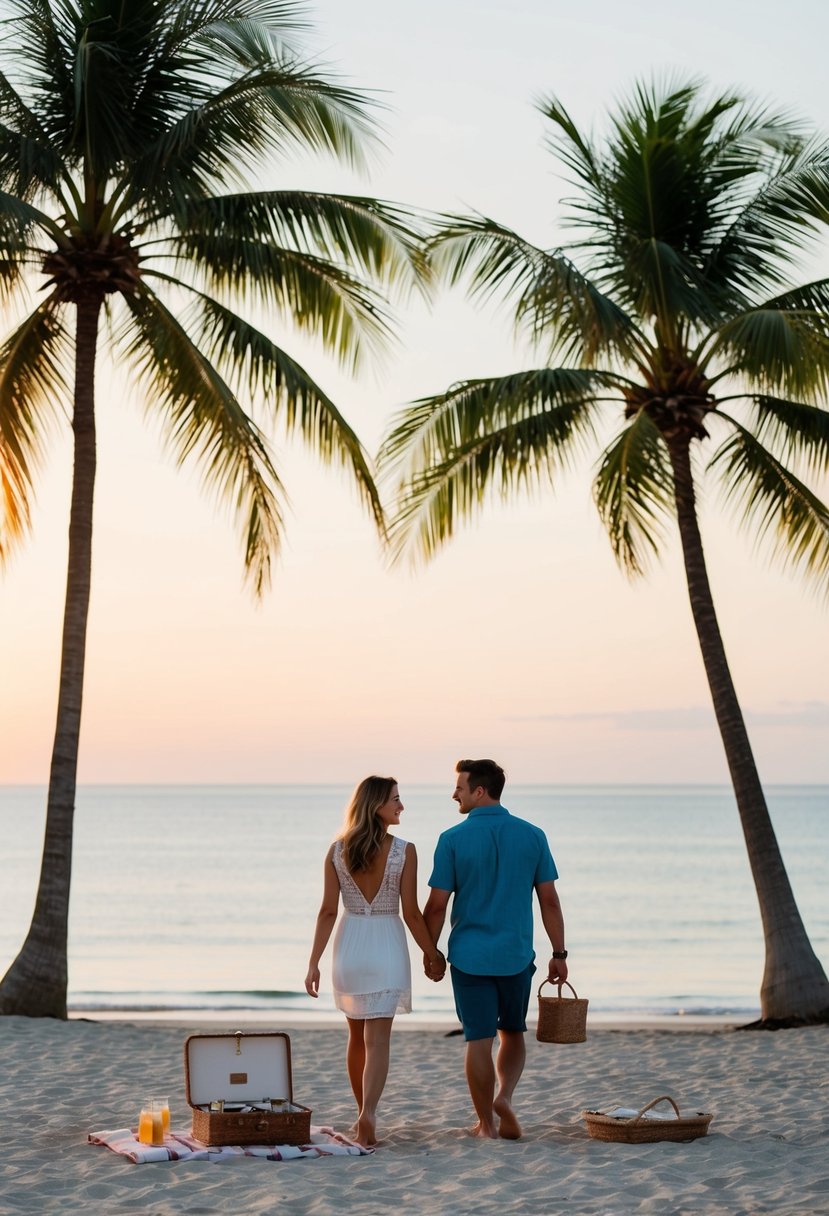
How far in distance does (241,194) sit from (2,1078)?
641cm

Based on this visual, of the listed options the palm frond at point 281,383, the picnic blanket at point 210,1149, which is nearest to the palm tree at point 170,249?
the palm frond at point 281,383

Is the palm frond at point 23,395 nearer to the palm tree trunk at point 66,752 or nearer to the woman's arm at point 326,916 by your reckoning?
the palm tree trunk at point 66,752

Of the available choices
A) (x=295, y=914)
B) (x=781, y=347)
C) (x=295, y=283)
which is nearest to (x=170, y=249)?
A: (x=295, y=283)

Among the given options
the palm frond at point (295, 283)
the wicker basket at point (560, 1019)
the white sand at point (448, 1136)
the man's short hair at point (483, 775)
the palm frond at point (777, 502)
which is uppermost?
the palm frond at point (295, 283)

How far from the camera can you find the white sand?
494 centimetres

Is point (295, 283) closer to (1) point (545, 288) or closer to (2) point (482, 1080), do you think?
(1) point (545, 288)

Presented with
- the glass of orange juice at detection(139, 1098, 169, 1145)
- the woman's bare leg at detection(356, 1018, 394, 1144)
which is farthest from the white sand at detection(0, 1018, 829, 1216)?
the woman's bare leg at detection(356, 1018, 394, 1144)

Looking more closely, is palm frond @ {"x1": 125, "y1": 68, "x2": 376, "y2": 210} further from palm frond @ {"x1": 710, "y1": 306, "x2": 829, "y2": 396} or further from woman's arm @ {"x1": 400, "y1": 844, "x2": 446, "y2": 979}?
woman's arm @ {"x1": 400, "y1": 844, "x2": 446, "y2": 979}

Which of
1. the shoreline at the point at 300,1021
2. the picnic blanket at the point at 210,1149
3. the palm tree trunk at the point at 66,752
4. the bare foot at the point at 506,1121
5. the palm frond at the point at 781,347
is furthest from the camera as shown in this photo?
the shoreline at the point at 300,1021

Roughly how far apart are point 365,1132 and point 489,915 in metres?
1.10

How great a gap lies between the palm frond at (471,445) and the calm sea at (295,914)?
4772 millimetres

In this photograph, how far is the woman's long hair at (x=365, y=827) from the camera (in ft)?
18.9

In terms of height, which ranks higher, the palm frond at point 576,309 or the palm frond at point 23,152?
the palm frond at point 23,152

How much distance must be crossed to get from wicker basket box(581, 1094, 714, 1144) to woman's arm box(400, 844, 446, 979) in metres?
1.08
